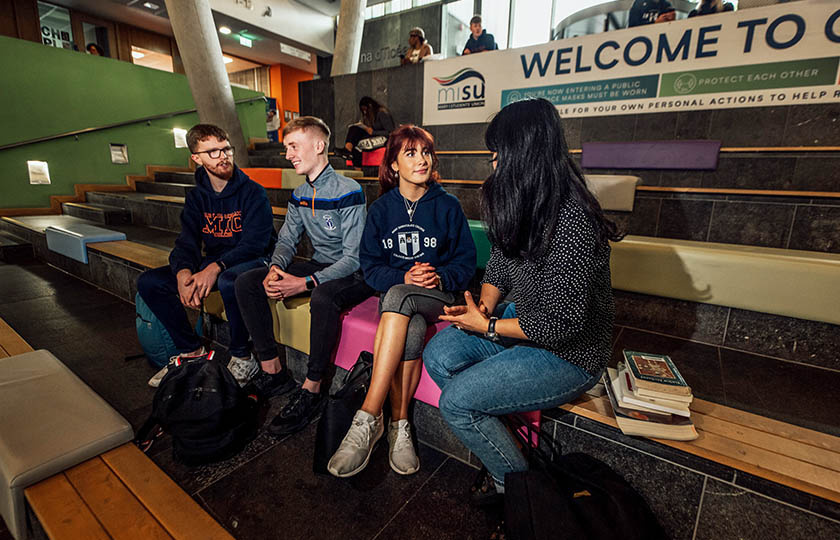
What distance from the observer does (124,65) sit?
6.37 meters

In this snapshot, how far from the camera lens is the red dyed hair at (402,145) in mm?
1610

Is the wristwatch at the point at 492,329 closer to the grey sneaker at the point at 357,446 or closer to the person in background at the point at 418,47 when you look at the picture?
the grey sneaker at the point at 357,446

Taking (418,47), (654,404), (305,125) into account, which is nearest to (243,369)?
(305,125)

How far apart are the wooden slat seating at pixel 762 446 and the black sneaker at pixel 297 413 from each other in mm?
1066

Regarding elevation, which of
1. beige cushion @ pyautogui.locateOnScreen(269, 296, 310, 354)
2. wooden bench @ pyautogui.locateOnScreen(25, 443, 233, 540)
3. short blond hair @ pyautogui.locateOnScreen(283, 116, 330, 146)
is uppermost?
short blond hair @ pyautogui.locateOnScreen(283, 116, 330, 146)

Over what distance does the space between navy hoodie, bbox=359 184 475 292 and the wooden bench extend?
3.18 ft

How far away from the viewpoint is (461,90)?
182 inches

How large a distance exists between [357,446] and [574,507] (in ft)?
2.31

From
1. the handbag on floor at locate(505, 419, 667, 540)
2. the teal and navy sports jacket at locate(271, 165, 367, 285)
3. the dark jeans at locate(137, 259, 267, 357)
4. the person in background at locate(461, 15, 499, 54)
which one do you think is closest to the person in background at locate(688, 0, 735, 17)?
the person in background at locate(461, 15, 499, 54)

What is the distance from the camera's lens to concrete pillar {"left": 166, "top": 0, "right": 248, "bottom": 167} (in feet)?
16.7

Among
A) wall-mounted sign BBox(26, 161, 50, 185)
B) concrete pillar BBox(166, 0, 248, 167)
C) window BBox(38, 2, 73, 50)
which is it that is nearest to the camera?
concrete pillar BBox(166, 0, 248, 167)

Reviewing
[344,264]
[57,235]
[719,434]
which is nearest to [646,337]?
[719,434]

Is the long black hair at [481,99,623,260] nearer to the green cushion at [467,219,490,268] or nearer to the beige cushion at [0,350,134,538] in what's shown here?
the green cushion at [467,219,490,268]

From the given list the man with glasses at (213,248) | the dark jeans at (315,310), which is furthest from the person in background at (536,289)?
the man with glasses at (213,248)
